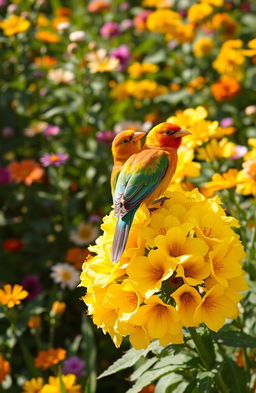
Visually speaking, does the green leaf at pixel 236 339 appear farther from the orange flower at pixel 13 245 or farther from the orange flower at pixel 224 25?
the orange flower at pixel 224 25

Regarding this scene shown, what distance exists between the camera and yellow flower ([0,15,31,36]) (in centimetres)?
298

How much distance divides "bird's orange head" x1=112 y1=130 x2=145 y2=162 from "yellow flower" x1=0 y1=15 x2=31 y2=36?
5.46 feet

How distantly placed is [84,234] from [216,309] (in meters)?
1.57

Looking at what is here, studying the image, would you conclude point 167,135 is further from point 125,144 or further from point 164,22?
point 164,22

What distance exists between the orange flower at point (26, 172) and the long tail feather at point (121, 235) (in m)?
1.59

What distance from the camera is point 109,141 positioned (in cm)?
283

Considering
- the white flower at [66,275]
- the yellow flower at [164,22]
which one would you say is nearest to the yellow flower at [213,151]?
the white flower at [66,275]

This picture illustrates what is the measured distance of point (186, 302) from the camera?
122cm

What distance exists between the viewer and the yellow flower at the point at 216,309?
1220mm

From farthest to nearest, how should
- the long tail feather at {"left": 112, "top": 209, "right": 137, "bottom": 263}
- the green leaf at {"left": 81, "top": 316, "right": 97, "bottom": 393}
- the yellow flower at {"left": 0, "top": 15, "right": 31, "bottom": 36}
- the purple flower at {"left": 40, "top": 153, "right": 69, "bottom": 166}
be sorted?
the yellow flower at {"left": 0, "top": 15, "right": 31, "bottom": 36}, the purple flower at {"left": 40, "top": 153, "right": 69, "bottom": 166}, the green leaf at {"left": 81, "top": 316, "right": 97, "bottom": 393}, the long tail feather at {"left": 112, "top": 209, "right": 137, "bottom": 263}

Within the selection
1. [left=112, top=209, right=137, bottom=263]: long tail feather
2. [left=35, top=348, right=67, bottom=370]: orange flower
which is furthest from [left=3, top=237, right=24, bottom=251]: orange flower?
[left=112, top=209, right=137, bottom=263]: long tail feather

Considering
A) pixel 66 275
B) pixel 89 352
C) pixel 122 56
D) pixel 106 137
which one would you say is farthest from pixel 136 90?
pixel 89 352

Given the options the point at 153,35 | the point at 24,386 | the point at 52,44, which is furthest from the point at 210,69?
the point at 24,386

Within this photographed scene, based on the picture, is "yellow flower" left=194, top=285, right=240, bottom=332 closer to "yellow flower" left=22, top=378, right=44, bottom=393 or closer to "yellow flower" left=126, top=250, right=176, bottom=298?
"yellow flower" left=126, top=250, right=176, bottom=298
